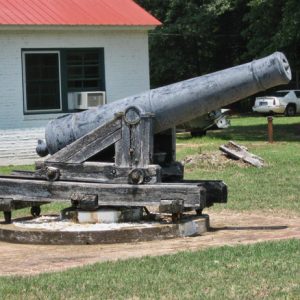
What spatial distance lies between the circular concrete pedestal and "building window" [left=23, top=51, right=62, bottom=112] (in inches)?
493

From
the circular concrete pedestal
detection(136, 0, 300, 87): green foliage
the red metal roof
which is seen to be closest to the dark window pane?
the red metal roof

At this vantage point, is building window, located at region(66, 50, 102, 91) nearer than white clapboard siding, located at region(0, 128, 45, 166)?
No

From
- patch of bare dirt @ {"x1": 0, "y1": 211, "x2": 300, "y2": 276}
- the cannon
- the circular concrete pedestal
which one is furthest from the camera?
the cannon

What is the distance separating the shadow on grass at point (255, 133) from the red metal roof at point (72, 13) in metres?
7.06

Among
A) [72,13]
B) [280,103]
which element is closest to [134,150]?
[72,13]

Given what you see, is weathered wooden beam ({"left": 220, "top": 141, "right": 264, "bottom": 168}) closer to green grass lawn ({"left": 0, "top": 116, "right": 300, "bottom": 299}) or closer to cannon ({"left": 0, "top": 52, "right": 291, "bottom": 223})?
cannon ({"left": 0, "top": 52, "right": 291, "bottom": 223})

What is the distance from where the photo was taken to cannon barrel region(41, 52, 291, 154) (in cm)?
972

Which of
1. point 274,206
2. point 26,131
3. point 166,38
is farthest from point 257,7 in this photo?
point 274,206

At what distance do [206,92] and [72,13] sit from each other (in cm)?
1380

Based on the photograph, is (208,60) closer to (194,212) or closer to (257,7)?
(257,7)

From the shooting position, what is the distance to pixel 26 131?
884 inches

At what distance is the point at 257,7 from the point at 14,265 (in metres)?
26.4

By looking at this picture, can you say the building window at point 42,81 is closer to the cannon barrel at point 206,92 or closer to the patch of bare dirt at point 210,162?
the patch of bare dirt at point 210,162

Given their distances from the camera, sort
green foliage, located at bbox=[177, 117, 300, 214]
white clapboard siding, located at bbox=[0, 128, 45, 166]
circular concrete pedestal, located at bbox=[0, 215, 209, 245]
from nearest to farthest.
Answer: circular concrete pedestal, located at bbox=[0, 215, 209, 245] → green foliage, located at bbox=[177, 117, 300, 214] → white clapboard siding, located at bbox=[0, 128, 45, 166]
